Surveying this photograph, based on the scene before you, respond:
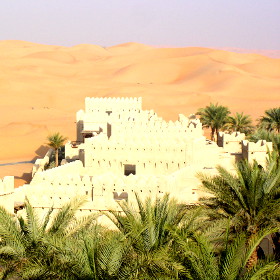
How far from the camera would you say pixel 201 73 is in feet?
313

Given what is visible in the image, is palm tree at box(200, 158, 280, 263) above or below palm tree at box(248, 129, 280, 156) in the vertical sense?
below

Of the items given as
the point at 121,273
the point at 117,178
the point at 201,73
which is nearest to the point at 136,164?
the point at 117,178

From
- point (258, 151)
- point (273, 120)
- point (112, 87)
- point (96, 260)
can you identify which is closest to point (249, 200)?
point (96, 260)

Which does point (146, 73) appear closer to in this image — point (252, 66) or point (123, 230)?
point (252, 66)

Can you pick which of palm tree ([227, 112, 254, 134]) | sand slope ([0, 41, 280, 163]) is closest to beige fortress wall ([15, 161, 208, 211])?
palm tree ([227, 112, 254, 134])

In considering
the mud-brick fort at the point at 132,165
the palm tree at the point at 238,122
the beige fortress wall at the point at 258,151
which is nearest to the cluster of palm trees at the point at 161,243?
the mud-brick fort at the point at 132,165

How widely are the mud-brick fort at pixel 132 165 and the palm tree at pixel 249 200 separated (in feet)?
12.9

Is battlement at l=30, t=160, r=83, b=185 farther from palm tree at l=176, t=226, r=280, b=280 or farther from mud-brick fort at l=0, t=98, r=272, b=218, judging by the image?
palm tree at l=176, t=226, r=280, b=280

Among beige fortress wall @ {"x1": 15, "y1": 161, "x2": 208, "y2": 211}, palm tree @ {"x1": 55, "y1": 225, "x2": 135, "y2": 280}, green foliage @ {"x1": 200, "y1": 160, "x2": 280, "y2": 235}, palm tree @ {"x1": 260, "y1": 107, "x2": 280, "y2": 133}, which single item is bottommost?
beige fortress wall @ {"x1": 15, "y1": 161, "x2": 208, "y2": 211}

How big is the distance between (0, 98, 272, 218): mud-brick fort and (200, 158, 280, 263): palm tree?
3.93 meters

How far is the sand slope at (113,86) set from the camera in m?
52.8

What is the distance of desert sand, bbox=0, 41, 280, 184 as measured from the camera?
51906mm

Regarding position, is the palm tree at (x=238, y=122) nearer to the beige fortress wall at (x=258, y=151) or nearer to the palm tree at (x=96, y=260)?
the beige fortress wall at (x=258, y=151)

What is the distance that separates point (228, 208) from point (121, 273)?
12.7ft
